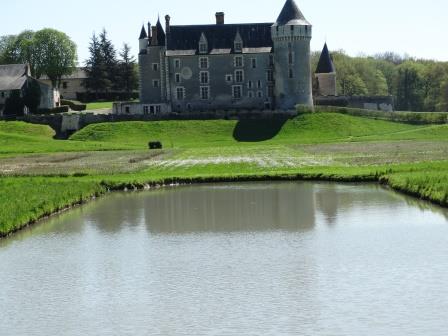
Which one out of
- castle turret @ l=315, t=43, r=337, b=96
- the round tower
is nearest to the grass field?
the round tower

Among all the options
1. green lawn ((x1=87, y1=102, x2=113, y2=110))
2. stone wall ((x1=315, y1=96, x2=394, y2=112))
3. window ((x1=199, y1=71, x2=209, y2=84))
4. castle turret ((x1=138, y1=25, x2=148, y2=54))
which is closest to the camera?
window ((x1=199, y1=71, x2=209, y2=84))

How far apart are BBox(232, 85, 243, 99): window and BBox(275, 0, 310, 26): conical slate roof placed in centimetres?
814

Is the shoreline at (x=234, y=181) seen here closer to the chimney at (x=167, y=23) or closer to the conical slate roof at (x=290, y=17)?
the conical slate roof at (x=290, y=17)

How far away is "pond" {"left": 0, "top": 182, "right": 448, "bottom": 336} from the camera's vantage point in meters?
17.9

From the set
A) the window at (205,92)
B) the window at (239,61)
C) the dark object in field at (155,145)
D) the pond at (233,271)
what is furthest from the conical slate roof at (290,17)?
the pond at (233,271)

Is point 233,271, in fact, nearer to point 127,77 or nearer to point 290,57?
point 290,57

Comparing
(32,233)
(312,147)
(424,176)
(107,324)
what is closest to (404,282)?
(107,324)

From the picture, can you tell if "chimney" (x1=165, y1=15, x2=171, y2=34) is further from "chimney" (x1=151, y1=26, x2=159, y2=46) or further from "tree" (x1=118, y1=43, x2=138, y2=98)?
"tree" (x1=118, y1=43, x2=138, y2=98)

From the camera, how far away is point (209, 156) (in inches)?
2333

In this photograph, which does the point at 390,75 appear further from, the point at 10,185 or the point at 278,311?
the point at 278,311

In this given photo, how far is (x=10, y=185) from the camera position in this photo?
40.0 m

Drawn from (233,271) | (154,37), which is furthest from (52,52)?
(233,271)

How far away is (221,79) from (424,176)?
52.8 meters

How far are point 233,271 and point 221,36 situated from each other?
69014 millimetres
